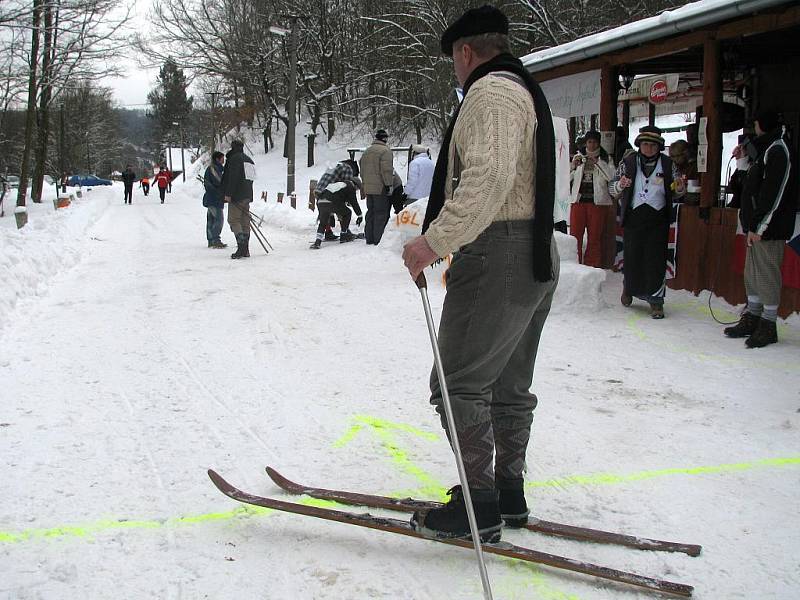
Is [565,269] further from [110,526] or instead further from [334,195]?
[334,195]

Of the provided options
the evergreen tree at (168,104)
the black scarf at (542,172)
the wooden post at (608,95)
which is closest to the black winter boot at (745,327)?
the wooden post at (608,95)

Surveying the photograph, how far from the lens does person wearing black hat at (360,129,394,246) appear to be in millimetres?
12820

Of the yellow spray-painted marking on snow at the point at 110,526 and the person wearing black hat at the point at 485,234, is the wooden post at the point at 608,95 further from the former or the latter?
the yellow spray-painted marking on snow at the point at 110,526

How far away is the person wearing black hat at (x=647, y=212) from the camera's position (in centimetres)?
717

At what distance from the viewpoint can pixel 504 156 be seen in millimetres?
2535

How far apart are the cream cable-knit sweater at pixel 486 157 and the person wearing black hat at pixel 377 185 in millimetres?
10118

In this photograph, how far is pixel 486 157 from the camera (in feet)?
8.31

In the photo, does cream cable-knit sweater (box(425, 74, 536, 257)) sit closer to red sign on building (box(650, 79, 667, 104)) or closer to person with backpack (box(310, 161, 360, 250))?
person with backpack (box(310, 161, 360, 250))

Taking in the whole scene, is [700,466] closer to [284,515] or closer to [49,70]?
[284,515]

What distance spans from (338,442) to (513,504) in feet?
4.37

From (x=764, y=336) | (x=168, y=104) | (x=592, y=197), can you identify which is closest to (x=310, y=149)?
(x=592, y=197)

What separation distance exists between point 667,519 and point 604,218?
262 inches

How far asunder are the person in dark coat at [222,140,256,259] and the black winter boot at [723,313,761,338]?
25.2ft

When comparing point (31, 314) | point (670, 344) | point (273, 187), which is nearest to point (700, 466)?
point (670, 344)
